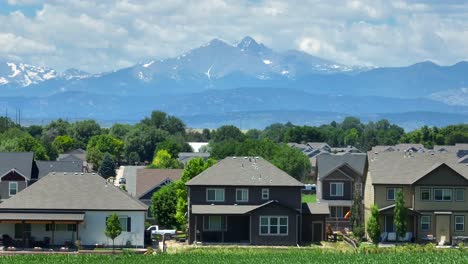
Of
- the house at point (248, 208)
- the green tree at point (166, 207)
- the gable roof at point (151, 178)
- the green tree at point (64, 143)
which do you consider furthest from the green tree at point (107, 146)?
the house at point (248, 208)

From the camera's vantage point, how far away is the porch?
57312 mm

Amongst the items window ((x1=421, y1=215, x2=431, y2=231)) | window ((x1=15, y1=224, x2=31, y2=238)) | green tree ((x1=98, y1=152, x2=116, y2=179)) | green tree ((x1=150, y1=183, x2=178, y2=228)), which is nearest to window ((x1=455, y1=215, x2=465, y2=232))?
window ((x1=421, y1=215, x2=431, y2=231))

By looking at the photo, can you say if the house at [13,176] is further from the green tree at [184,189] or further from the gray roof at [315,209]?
the gray roof at [315,209]

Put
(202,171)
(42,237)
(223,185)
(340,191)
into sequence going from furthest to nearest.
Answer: (340,191) < (202,171) < (223,185) < (42,237)

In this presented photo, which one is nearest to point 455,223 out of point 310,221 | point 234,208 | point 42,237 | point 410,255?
point 310,221

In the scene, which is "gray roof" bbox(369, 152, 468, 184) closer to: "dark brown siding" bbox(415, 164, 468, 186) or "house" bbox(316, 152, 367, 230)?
"dark brown siding" bbox(415, 164, 468, 186)

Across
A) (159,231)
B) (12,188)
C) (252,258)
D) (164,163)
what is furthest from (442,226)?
(164,163)

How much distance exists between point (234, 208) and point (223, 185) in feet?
5.24

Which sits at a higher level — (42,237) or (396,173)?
(396,173)

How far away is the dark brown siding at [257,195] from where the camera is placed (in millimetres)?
62344

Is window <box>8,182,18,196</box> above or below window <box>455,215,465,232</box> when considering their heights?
above

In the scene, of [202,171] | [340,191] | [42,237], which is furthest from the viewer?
[340,191]

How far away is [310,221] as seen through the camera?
6275 centimetres

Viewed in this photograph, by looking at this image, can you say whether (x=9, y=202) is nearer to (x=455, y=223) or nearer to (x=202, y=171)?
(x=202, y=171)
